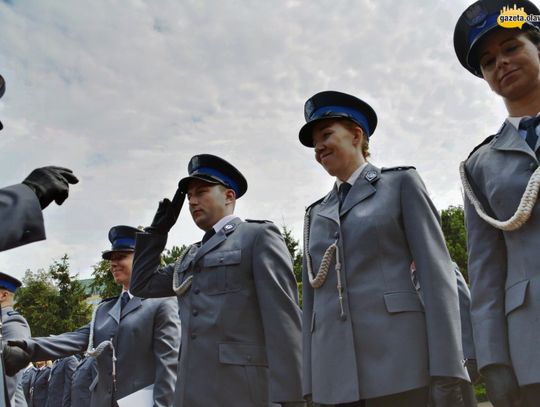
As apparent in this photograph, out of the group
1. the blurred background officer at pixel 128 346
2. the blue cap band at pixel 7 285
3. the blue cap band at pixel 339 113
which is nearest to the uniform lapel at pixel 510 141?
the blue cap band at pixel 339 113

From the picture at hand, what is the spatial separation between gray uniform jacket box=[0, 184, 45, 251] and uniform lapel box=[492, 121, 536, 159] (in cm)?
202

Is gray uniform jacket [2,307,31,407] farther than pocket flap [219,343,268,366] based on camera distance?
Yes

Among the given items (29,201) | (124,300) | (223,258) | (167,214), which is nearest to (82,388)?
(124,300)

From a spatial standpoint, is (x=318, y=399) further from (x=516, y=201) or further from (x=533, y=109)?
(x=533, y=109)

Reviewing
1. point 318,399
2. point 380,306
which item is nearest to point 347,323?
point 380,306

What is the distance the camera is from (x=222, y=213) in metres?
4.78

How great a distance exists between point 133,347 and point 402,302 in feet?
11.8

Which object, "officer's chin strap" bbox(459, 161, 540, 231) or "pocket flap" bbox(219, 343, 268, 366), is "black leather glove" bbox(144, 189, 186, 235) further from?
"officer's chin strap" bbox(459, 161, 540, 231)

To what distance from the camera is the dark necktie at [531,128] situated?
8.31ft

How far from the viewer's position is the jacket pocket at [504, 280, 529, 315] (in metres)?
2.32

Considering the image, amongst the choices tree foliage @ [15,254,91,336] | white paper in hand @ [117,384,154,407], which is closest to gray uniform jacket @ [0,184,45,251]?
white paper in hand @ [117,384,154,407]

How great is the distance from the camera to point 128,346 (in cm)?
589

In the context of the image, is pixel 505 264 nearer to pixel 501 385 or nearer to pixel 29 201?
pixel 501 385

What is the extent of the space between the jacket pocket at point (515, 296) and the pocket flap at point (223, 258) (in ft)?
7.20
